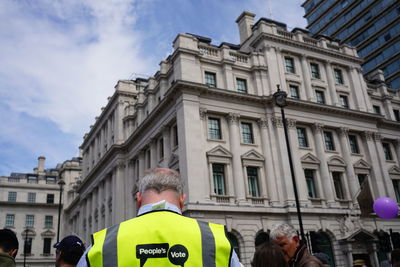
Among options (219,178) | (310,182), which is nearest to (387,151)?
(310,182)

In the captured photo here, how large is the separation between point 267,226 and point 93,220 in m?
26.8

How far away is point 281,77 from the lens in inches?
1369

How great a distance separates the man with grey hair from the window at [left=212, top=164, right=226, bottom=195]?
22951 millimetres

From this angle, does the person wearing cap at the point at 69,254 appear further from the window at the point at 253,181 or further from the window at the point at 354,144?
the window at the point at 354,144

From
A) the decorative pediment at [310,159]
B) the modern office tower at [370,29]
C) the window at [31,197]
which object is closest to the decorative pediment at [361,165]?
the decorative pediment at [310,159]

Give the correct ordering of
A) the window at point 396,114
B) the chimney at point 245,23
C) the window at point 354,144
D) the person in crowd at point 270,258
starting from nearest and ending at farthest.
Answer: the person in crowd at point 270,258 → the window at point 354,144 → the chimney at point 245,23 → the window at point 396,114

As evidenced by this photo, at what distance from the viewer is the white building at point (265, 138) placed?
2880 cm

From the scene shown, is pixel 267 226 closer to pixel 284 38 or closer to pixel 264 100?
pixel 264 100

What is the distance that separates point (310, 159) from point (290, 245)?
28.0 metres

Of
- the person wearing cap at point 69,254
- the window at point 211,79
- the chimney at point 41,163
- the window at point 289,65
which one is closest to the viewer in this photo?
the person wearing cap at point 69,254

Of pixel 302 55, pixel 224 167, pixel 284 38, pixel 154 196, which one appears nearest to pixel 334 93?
pixel 302 55

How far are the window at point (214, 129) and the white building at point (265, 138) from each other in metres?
0.09

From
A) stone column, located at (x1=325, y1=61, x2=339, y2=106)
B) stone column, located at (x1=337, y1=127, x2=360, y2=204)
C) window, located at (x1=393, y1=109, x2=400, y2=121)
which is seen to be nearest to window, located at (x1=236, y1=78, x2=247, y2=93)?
stone column, located at (x1=325, y1=61, x2=339, y2=106)

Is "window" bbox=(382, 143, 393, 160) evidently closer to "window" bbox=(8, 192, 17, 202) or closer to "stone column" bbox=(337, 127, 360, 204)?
"stone column" bbox=(337, 127, 360, 204)
